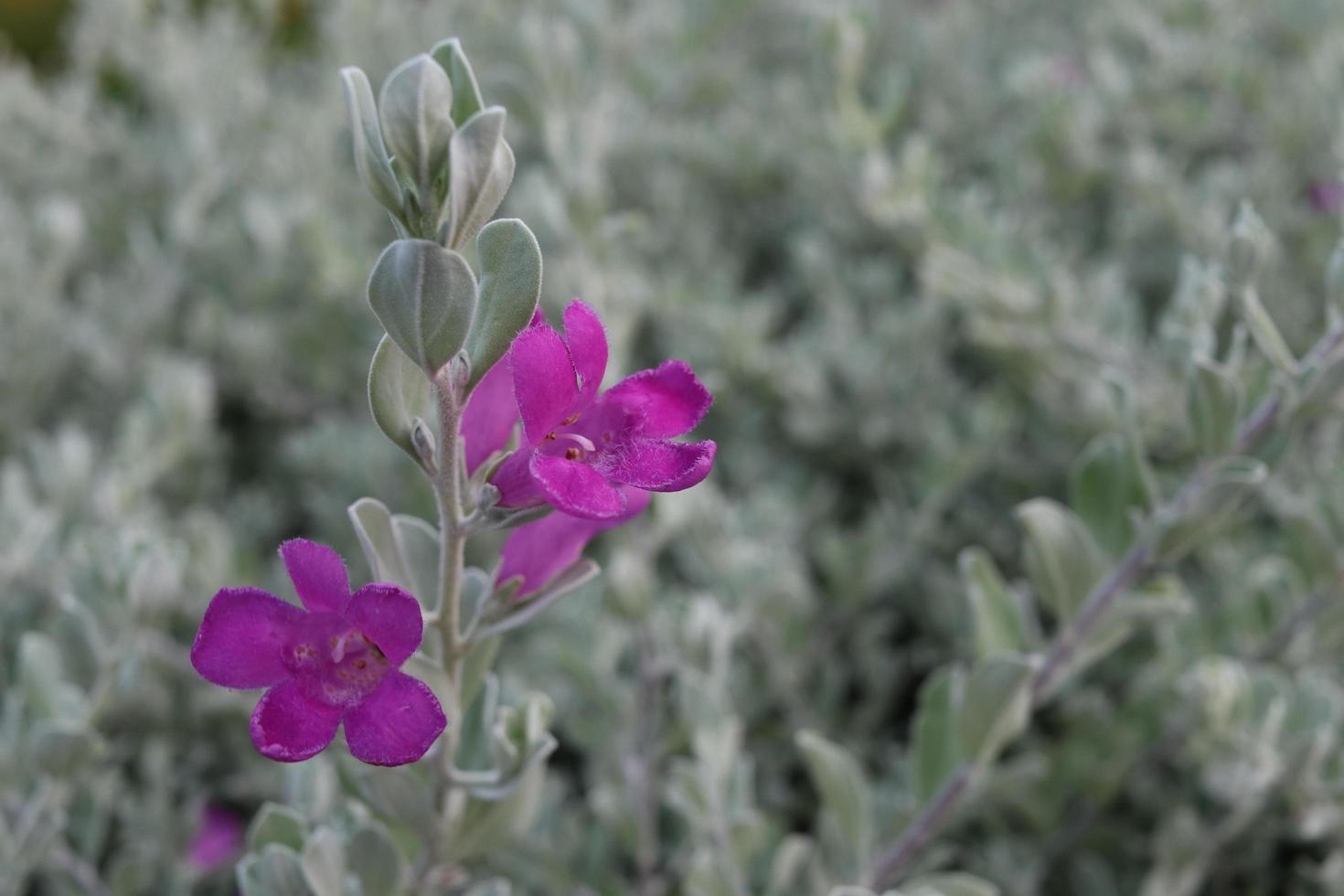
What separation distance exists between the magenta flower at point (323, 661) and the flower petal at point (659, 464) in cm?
13

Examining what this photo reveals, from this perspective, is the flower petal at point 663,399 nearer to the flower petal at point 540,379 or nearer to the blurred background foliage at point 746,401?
the flower petal at point 540,379

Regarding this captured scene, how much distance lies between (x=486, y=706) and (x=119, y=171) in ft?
7.76

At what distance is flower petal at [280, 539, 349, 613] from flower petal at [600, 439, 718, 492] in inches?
6.0

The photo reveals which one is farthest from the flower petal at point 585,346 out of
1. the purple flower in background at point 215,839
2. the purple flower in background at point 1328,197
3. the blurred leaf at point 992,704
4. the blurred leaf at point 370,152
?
the purple flower in background at point 1328,197

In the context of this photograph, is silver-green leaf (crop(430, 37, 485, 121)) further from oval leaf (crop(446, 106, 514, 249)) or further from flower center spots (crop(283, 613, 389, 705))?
flower center spots (crop(283, 613, 389, 705))

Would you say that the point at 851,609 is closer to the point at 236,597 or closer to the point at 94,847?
the point at 94,847

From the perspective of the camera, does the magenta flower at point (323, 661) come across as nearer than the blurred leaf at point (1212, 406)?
Yes

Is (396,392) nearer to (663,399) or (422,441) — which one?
(422,441)

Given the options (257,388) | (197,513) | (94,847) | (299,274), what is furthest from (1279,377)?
(299,274)

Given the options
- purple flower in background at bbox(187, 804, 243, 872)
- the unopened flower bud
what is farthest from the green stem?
purple flower in background at bbox(187, 804, 243, 872)

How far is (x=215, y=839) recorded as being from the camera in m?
1.44

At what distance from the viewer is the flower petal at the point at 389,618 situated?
0.56 meters

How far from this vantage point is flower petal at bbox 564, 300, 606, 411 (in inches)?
22.7

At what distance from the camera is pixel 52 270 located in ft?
6.26
